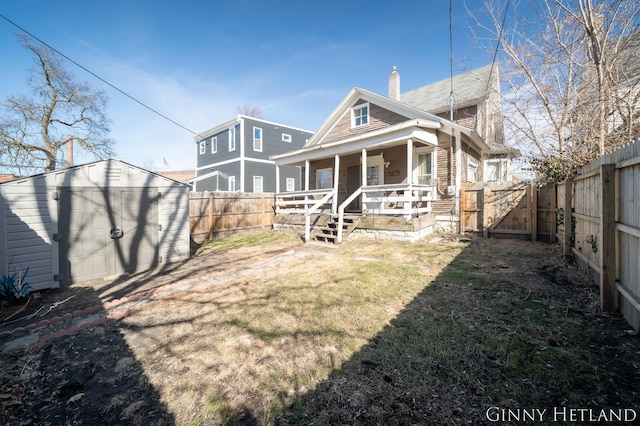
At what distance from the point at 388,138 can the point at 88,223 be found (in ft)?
29.4

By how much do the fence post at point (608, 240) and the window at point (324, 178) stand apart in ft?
38.1

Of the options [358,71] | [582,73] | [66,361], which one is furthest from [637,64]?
[66,361]

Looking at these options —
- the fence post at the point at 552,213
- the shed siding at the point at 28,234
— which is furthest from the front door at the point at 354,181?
the shed siding at the point at 28,234

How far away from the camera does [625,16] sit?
6.23 meters

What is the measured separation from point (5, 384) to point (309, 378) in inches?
109

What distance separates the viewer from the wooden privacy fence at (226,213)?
10.0 m

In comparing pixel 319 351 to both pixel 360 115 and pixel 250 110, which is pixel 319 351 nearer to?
pixel 360 115

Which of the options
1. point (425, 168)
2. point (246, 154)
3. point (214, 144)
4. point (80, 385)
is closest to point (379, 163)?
point (425, 168)

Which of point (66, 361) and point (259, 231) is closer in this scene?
point (66, 361)

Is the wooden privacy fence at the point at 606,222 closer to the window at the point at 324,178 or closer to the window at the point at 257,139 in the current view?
the window at the point at 324,178

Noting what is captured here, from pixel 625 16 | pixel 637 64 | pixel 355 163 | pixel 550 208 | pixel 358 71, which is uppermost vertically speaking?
pixel 358 71

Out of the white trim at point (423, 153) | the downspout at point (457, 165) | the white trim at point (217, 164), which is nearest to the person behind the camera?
the downspout at point (457, 165)

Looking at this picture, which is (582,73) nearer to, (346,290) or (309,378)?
(346,290)

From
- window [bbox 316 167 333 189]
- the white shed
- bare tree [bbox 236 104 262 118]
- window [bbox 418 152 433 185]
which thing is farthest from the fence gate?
bare tree [bbox 236 104 262 118]
